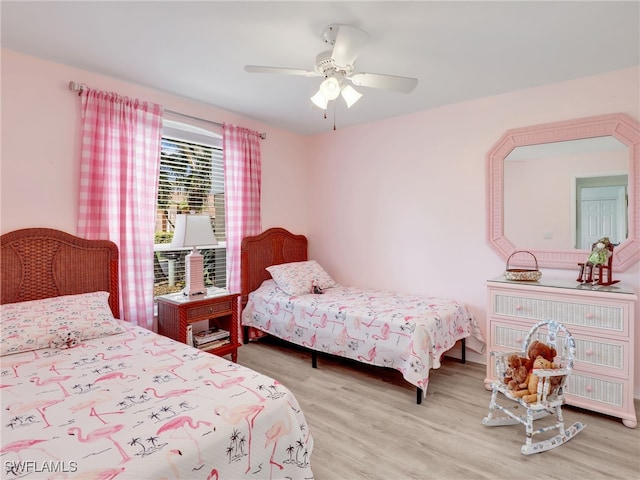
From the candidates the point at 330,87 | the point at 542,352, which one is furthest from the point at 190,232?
the point at 542,352

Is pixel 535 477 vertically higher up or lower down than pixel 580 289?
lower down

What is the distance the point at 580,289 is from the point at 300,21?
8.33ft

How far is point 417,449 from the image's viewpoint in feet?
6.66

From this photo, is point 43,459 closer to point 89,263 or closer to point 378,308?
point 89,263

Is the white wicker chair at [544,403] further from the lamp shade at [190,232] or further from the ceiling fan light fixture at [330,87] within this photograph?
the lamp shade at [190,232]

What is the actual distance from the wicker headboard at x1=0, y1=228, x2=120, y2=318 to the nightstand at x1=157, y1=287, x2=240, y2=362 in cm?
37

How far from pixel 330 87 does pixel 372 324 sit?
1.79m

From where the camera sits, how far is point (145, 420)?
1.27 m

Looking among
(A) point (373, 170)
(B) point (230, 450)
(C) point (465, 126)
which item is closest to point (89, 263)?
(B) point (230, 450)

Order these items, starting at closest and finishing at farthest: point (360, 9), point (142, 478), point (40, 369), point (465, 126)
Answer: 1. point (142, 478)
2. point (40, 369)
3. point (360, 9)
4. point (465, 126)

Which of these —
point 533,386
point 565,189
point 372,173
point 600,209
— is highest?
point 372,173

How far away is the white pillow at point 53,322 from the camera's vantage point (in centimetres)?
193

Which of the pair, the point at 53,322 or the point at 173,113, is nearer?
the point at 53,322

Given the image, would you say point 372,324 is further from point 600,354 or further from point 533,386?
point 600,354
